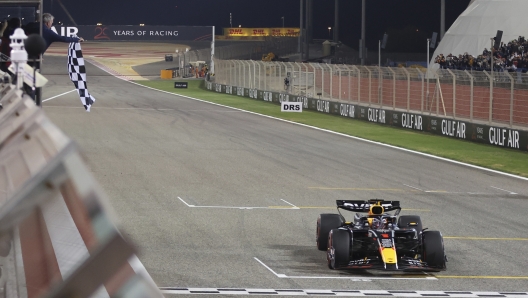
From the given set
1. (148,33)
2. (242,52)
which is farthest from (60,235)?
(148,33)

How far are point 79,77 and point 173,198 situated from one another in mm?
2854

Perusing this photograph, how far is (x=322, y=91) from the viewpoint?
137 ft

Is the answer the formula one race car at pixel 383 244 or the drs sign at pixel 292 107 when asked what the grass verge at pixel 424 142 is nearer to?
the drs sign at pixel 292 107

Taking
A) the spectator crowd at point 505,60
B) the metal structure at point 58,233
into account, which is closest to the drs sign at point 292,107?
the spectator crowd at point 505,60

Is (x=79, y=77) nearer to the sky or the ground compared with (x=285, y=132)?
nearer to the sky

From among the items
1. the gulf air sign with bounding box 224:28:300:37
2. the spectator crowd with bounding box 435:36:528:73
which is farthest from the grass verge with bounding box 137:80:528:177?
the gulf air sign with bounding box 224:28:300:37

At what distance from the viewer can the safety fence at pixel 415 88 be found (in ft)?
83.0

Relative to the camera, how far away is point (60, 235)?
8.08ft

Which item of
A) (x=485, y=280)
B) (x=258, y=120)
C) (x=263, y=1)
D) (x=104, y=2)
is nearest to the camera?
(x=485, y=280)

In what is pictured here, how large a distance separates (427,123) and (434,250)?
2027cm

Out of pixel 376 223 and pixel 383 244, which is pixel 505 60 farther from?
pixel 383 244

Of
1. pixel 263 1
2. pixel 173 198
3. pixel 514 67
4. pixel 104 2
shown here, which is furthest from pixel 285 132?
pixel 263 1

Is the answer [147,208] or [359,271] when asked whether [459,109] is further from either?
[359,271]

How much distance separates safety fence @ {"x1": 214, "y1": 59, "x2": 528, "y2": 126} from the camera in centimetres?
2531
